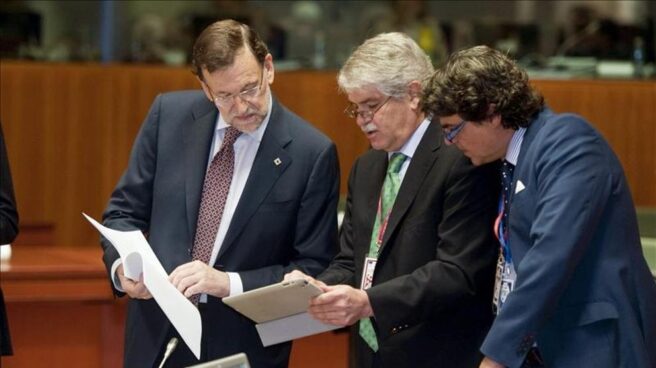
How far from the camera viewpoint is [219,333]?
3.46 meters

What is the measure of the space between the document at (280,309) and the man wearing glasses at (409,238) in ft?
0.22

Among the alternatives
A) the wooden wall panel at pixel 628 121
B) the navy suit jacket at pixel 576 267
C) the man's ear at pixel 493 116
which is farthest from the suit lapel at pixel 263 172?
the wooden wall panel at pixel 628 121

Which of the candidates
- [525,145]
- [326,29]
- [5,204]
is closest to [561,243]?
[525,145]

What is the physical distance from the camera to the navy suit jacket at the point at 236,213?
345 centimetres

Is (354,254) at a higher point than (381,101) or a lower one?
lower

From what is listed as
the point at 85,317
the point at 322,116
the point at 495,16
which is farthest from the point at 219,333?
the point at 495,16

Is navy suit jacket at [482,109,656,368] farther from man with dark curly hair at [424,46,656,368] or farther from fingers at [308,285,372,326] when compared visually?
fingers at [308,285,372,326]

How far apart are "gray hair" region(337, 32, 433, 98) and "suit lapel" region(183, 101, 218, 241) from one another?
1.39ft

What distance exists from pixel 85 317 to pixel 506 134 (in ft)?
8.40

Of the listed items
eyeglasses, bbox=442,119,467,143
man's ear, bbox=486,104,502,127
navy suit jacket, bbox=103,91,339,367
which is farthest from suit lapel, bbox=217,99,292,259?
man's ear, bbox=486,104,502,127

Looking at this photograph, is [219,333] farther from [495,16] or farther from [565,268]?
[495,16]

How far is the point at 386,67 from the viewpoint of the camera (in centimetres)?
339

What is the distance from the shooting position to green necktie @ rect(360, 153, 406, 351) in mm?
3445

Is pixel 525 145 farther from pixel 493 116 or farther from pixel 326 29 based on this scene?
pixel 326 29
